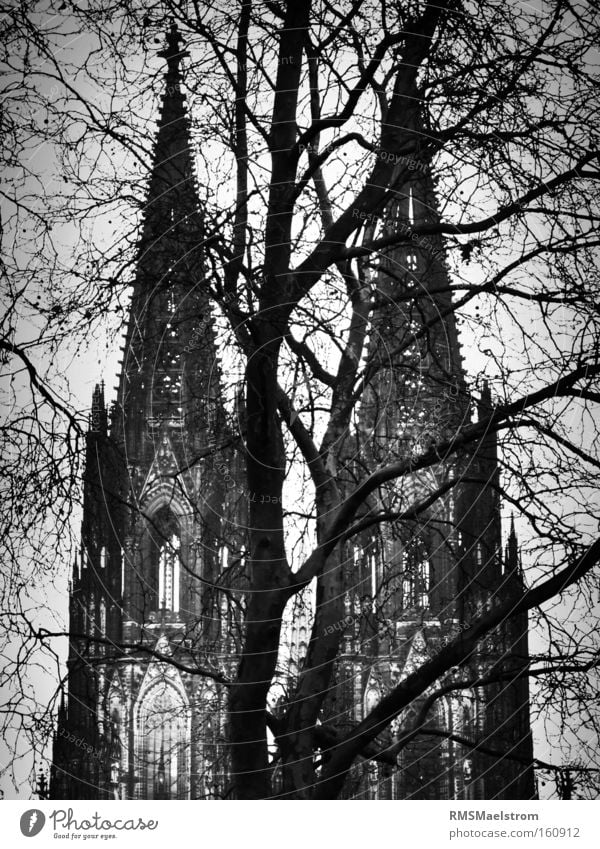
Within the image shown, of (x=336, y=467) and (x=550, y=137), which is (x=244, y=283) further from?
(x=550, y=137)

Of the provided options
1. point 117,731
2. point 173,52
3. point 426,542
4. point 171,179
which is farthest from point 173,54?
point 117,731

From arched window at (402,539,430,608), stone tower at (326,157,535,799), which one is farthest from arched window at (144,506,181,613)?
arched window at (402,539,430,608)

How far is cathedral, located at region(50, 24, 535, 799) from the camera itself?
7.61 m

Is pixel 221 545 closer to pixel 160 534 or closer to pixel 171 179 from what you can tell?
pixel 160 534

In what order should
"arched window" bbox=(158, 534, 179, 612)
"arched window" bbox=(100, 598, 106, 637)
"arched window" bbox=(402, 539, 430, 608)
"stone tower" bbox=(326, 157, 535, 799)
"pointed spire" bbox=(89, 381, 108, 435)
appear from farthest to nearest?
1. "arched window" bbox=(158, 534, 179, 612)
2. "arched window" bbox=(402, 539, 430, 608)
3. "arched window" bbox=(100, 598, 106, 637)
4. "stone tower" bbox=(326, 157, 535, 799)
5. "pointed spire" bbox=(89, 381, 108, 435)

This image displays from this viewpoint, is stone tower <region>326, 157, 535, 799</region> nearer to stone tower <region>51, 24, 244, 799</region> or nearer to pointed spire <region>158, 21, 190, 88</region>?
stone tower <region>51, 24, 244, 799</region>

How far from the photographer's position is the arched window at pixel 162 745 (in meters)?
8.06

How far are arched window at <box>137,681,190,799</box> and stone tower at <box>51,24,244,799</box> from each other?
16 mm

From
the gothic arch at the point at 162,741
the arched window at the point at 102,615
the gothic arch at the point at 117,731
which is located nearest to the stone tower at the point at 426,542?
the gothic arch at the point at 162,741

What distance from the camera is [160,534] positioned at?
7.30 metres

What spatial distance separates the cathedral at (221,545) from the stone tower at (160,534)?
0.05ft

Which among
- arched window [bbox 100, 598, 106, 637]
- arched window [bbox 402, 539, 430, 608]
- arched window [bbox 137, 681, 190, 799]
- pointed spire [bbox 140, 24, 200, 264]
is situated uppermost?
pointed spire [bbox 140, 24, 200, 264]

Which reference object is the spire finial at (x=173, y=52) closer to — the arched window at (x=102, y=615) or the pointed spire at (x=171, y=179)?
the pointed spire at (x=171, y=179)
